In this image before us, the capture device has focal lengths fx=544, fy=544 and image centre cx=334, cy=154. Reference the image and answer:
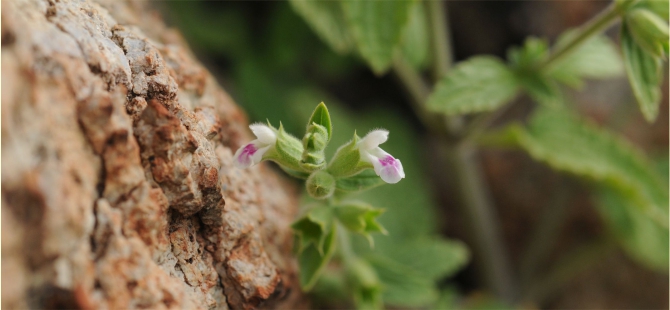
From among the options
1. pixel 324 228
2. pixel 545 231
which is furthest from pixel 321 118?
pixel 545 231

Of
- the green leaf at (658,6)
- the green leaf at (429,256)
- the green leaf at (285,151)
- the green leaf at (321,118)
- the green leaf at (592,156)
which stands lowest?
Answer: the green leaf at (285,151)

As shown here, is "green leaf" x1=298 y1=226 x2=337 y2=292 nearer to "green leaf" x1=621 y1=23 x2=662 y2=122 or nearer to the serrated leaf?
the serrated leaf

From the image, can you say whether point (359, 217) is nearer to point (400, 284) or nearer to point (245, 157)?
point (245, 157)

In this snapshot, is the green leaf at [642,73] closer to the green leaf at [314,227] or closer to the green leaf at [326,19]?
the green leaf at [326,19]

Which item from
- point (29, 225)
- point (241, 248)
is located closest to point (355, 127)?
point (241, 248)

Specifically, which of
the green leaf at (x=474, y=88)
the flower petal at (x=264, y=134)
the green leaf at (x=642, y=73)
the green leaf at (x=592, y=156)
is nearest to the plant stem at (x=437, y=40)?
the green leaf at (x=474, y=88)

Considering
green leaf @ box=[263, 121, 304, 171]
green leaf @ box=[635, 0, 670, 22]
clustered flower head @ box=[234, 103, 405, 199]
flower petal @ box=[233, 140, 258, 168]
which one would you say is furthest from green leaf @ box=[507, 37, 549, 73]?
flower petal @ box=[233, 140, 258, 168]
